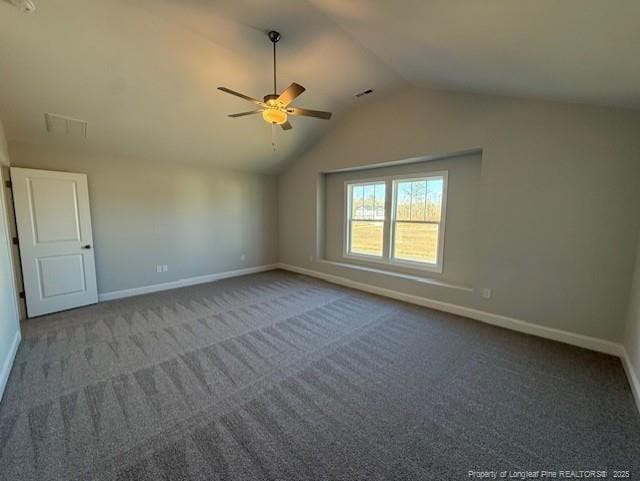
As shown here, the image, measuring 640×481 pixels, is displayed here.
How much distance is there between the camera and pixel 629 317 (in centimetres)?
259

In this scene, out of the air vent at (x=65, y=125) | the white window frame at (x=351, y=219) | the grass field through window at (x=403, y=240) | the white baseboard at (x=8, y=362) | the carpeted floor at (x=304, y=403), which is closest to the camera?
the carpeted floor at (x=304, y=403)

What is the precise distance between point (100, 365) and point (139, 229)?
2.83 meters

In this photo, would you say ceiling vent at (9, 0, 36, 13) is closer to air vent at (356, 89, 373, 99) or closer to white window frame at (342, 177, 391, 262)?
air vent at (356, 89, 373, 99)

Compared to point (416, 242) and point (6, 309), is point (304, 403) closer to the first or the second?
point (6, 309)

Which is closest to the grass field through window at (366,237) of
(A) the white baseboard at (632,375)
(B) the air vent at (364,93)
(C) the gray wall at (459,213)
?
(C) the gray wall at (459,213)

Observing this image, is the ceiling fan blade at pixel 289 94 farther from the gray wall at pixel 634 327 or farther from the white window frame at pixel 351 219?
the gray wall at pixel 634 327

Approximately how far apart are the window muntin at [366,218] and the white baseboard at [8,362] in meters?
4.76

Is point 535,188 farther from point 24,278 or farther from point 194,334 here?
point 24,278

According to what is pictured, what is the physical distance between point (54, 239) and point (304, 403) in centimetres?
433

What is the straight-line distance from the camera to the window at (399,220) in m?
4.28

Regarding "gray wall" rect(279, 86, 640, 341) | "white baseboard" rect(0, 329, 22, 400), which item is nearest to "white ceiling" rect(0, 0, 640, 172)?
"gray wall" rect(279, 86, 640, 341)

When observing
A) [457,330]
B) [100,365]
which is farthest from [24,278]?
[457,330]

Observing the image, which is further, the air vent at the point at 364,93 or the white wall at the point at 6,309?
the air vent at the point at 364,93

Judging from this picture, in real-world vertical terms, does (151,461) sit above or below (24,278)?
below
